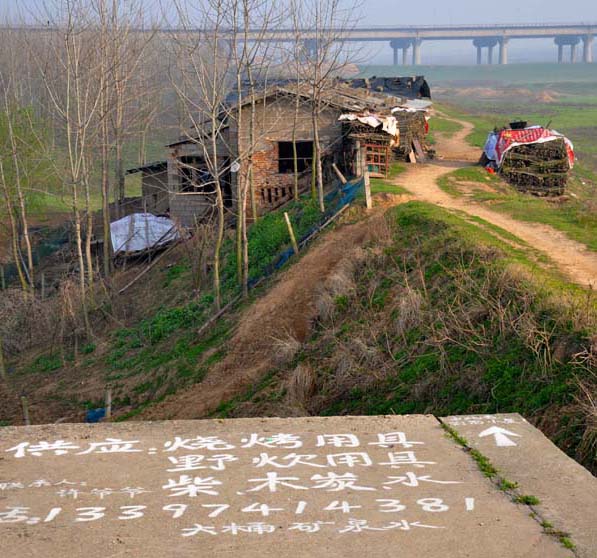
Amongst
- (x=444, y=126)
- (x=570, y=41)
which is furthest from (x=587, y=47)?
(x=444, y=126)

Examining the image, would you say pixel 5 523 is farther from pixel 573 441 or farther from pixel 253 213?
pixel 253 213

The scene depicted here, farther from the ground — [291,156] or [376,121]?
[376,121]

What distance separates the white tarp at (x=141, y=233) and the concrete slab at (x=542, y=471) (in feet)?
62.5

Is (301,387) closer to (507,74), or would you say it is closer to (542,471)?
(542,471)

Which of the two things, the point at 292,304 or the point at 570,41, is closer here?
the point at 292,304

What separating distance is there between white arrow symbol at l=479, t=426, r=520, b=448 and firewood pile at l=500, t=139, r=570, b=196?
52.2ft

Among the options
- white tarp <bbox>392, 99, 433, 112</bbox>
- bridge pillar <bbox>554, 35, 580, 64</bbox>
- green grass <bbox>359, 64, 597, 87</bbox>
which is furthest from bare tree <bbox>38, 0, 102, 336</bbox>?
bridge pillar <bbox>554, 35, 580, 64</bbox>

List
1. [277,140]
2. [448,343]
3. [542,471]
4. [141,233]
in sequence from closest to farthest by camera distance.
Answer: [542,471] → [448,343] → [277,140] → [141,233]

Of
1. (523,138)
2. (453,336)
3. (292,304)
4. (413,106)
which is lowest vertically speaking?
(292,304)

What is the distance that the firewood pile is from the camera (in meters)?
22.7

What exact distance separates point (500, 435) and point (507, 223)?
10710 mm

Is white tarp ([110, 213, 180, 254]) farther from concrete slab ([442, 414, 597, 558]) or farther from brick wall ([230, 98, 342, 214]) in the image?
concrete slab ([442, 414, 597, 558])

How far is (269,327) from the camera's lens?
51.6 feet

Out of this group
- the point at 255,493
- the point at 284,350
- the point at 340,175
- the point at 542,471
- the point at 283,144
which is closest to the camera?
the point at 255,493
